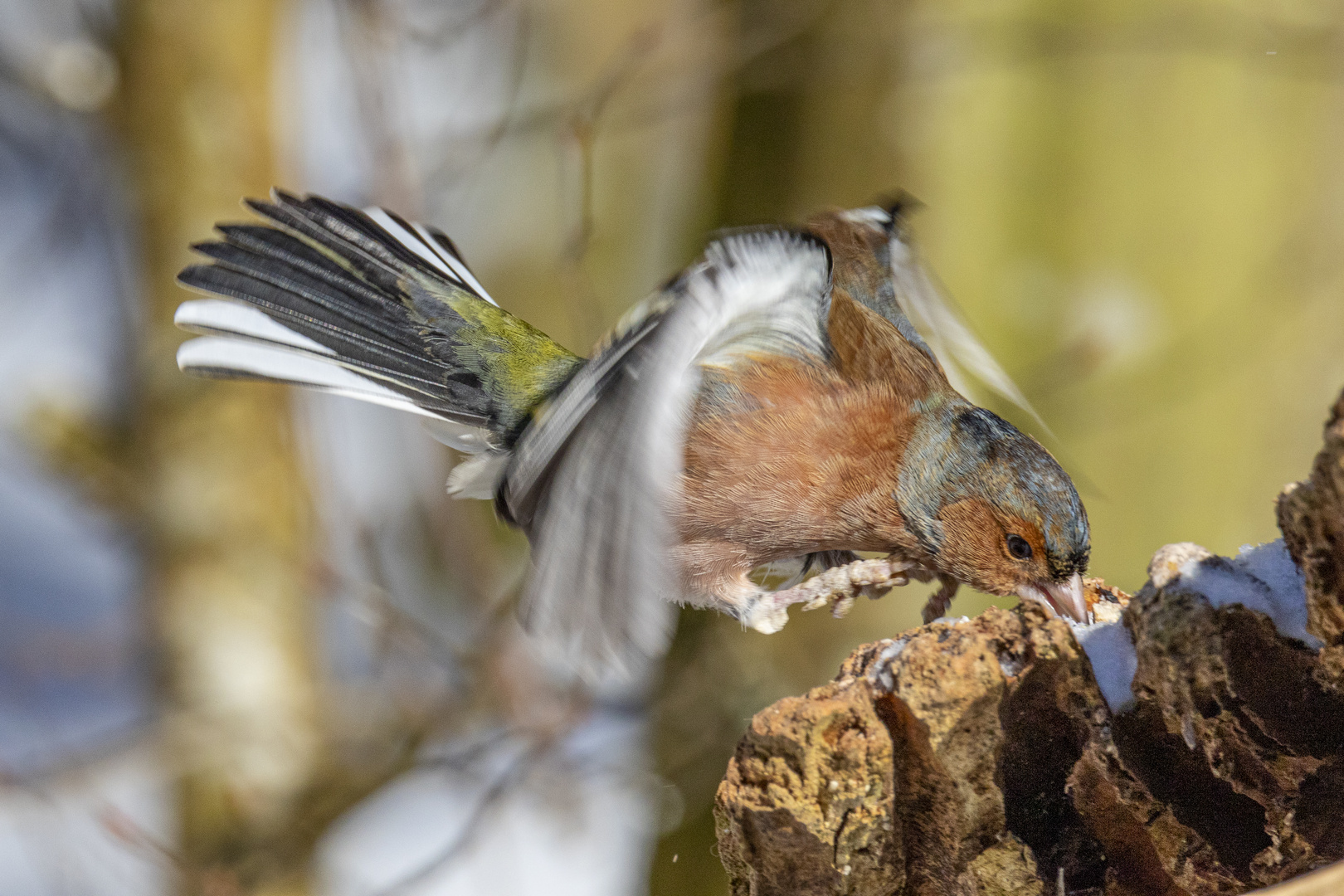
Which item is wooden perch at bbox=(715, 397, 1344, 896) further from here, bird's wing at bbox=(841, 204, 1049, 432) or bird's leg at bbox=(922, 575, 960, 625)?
bird's wing at bbox=(841, 204, 1049, 432)

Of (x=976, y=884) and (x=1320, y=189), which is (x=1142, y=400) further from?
(x=976, y=884)

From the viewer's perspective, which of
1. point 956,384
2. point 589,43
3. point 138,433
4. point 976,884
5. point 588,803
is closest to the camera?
point 976,884

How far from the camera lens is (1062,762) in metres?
1.56

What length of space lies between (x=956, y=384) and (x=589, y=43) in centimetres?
400

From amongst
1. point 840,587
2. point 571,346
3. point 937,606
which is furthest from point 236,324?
point 571,346

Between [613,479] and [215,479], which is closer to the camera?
[613,479]

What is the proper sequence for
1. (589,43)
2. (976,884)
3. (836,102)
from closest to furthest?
1. (976,884)
2. (836,102)
3. (589,43)

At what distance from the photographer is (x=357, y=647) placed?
5758 mm

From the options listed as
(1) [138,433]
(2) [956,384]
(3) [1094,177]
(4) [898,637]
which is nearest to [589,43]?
(3) [1094,177]

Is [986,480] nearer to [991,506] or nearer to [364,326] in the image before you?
[991,506]

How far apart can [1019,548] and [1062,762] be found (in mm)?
620

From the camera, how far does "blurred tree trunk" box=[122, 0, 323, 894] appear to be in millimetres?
3646

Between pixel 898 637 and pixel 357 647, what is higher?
pixel 898 637

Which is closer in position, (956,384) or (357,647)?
(956,384)
